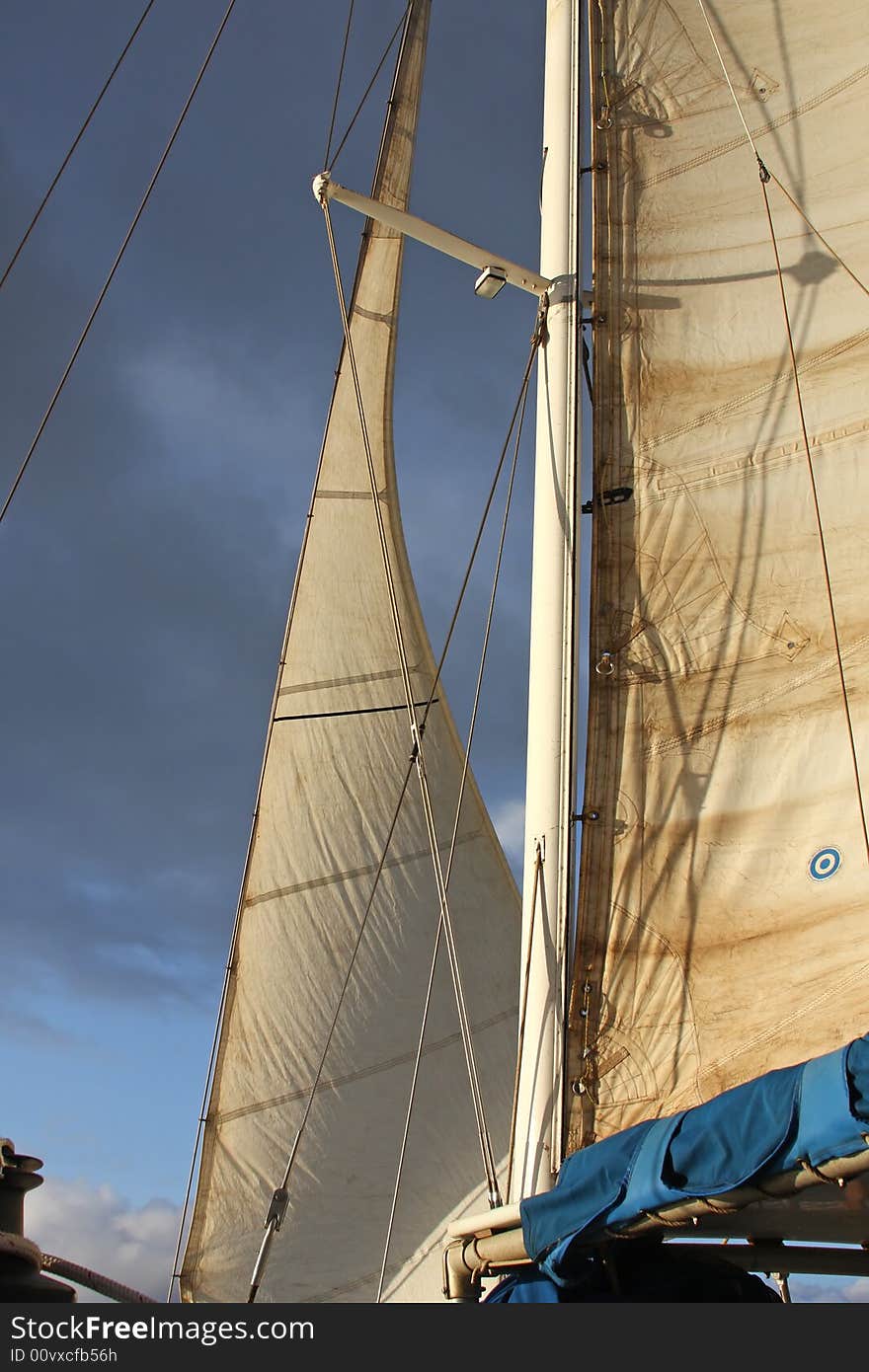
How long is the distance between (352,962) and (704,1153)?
6364 mm

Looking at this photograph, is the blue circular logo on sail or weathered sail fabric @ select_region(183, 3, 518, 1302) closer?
the blue circular logo on sail

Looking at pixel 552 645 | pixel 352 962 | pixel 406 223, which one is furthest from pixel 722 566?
pixel 352 962

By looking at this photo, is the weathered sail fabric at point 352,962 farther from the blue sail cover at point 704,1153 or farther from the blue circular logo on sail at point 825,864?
the blue circular logo on sail at point 825,864

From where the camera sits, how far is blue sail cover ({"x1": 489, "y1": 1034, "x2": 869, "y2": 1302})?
10.8 ft

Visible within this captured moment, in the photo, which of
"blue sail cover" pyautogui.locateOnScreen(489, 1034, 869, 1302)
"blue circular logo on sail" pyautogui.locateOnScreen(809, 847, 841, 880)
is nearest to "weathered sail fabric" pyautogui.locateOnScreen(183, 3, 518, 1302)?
"blue sail cover" pyautogui.locateOnScreen(489, 1034, 869, 1302)

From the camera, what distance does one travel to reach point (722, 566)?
6383 mm

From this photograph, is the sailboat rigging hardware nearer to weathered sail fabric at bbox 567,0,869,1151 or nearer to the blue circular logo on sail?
weathered sail fabric at bbox 567,0,869,1151

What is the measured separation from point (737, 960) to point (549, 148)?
5327mm

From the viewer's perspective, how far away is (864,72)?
7.12 meters

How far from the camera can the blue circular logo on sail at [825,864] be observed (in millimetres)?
5395

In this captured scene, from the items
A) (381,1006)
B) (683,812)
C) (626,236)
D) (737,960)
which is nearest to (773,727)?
(683,812)

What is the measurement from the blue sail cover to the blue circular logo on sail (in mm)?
1727

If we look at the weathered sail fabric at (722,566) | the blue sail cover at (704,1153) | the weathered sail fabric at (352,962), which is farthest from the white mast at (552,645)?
the weathered sail fabric at (352,962)

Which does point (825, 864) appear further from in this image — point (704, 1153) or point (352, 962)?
point (352, 962)
